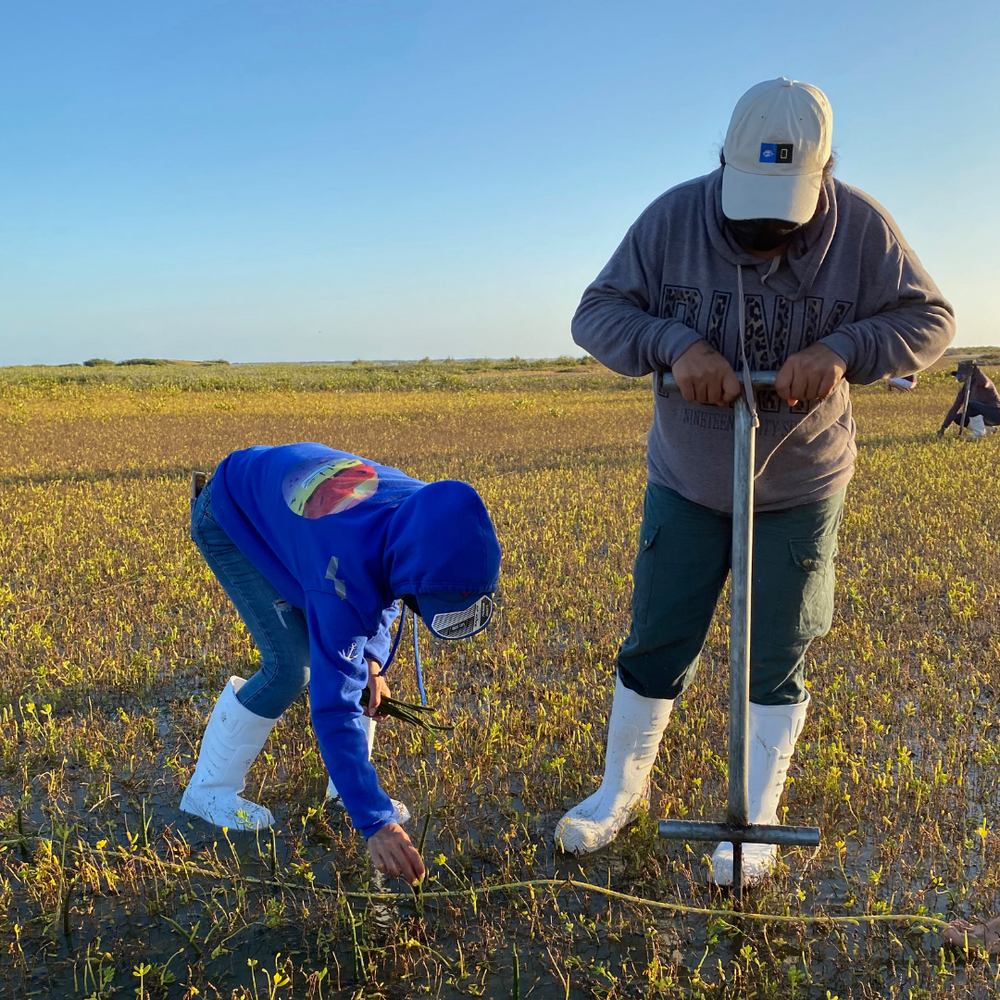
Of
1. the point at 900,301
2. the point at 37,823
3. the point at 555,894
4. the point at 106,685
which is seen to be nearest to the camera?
the point at 900,301

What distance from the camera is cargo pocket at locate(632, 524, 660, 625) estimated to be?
2.62 meters

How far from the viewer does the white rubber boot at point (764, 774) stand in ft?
8.55

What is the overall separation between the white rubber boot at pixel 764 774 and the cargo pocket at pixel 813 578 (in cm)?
26

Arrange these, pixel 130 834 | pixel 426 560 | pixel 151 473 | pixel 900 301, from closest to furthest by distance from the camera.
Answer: pixel 426 560
pixel 900 301
pixel 130 834
pixel 151 473

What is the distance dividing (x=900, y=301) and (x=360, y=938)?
230 cm

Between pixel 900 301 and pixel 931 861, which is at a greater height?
pixel 900 301

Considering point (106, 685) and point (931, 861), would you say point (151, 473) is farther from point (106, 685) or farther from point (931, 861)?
point (931, 861)

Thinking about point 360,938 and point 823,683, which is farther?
point 823,683

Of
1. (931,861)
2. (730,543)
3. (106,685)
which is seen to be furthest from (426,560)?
(106,685)

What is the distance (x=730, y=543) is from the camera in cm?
259

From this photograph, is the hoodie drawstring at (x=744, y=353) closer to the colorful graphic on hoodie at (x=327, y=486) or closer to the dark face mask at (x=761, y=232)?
the dark face mask at (x=761, y=232)

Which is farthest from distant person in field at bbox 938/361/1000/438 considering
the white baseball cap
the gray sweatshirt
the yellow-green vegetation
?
the white baseball cap

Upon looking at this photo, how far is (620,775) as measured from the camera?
9.46 feet

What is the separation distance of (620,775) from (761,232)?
176cm
